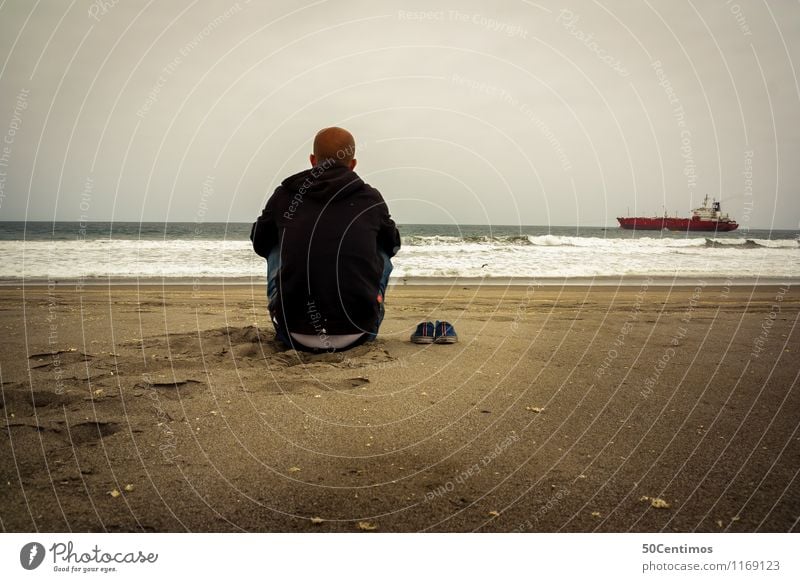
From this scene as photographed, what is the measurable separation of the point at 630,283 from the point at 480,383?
10.2 meters

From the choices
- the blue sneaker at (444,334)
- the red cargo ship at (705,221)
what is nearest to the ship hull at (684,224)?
the red cargo ship at (705,221)

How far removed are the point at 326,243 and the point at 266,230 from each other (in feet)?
1.91

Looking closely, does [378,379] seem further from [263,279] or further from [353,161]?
[263,279]

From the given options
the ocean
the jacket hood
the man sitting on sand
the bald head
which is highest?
the bald head

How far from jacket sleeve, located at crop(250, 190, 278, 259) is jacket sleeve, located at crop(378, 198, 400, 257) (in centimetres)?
80

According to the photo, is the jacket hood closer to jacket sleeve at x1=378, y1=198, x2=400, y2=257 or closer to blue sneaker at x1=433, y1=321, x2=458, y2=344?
jacket sleeve at x1=378, y1=198, x2=400, y2=257

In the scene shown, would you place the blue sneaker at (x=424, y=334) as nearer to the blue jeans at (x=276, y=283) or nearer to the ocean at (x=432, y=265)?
the blue jeans at (x=276, y=283)

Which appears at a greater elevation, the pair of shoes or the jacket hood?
the jacket hood

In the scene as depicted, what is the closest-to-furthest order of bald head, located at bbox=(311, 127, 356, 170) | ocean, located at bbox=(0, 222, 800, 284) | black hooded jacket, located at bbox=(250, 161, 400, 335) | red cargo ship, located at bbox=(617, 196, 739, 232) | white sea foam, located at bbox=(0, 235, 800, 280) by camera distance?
black hooded jacket, located at bbox=(250, 161, 400, 335) → bald head, located at bbox=(311, 127, 356, 170) → ocean, located at bbox=(0, 222, 800, 284) → white sea foam, located at bbox=(0, 235, 800, 280) → red cargo ship, located at bbox=(617, 196, 739, 232)

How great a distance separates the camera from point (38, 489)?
2.00m

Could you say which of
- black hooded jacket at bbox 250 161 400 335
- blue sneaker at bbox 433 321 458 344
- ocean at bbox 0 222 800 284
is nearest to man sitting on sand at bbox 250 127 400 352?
black hooded jacket at bbox 250 161 400 335

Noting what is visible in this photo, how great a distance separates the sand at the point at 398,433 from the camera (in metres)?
1.93

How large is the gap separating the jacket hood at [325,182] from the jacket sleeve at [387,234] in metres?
0.29

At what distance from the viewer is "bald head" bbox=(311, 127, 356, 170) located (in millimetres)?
3834
